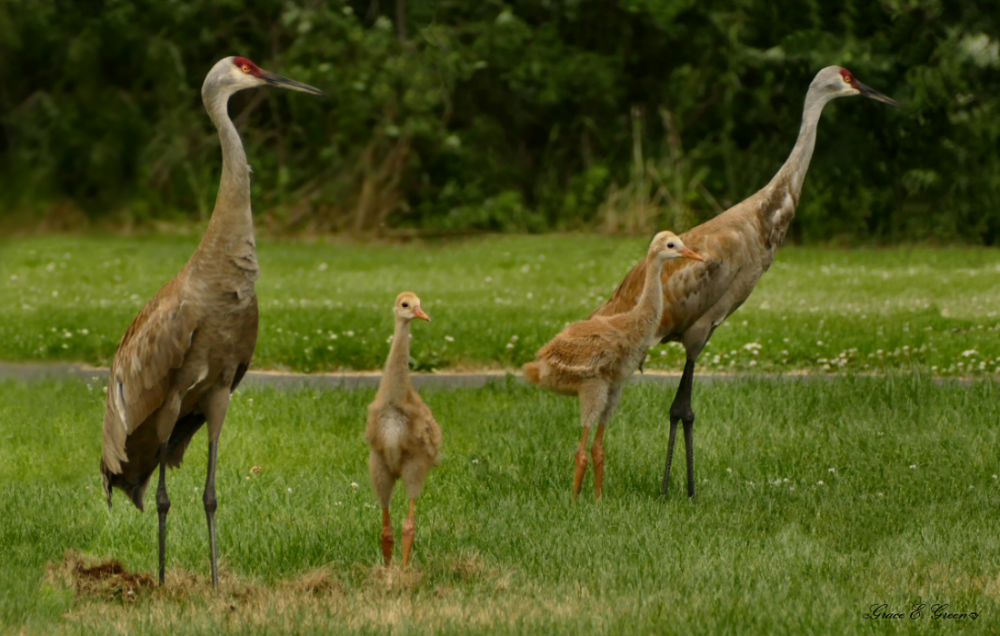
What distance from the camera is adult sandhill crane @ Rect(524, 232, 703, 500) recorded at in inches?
235

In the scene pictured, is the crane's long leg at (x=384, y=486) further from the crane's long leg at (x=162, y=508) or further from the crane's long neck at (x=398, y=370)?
the crane's long leg at (x=162, y=508)

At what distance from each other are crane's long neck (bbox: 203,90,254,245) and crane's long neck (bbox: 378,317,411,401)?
28.0 inches

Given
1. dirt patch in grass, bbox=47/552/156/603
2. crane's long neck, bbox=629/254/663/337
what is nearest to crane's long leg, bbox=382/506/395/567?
dirt patch in grass, bbox=47/552/156/603

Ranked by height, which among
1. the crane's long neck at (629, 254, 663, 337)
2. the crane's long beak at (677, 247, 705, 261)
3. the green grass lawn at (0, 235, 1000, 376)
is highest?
the crane's long beak at (677, 247, 705, 261)

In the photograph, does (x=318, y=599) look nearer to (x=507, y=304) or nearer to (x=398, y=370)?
(x=398, y=370)

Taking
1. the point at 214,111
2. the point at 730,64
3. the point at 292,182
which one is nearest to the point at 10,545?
the point at 214,111

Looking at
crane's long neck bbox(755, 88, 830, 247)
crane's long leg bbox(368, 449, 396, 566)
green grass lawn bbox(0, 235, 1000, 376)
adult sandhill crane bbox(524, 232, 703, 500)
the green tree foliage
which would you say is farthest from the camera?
the green tree foliage

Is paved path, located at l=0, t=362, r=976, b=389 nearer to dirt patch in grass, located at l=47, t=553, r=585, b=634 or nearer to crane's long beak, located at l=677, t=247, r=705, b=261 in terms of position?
crane's long beak, located at l=677, t=247, r=705, b=261

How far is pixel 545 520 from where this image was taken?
5.88 metres

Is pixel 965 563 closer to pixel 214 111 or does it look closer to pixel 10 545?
pixel 214 111

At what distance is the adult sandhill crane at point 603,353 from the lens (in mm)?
5961

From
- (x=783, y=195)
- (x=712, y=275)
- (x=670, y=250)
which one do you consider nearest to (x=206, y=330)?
(x=670, y=250)

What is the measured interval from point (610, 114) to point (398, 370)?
19.0 m

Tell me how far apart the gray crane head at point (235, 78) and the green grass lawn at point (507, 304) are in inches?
23.7
